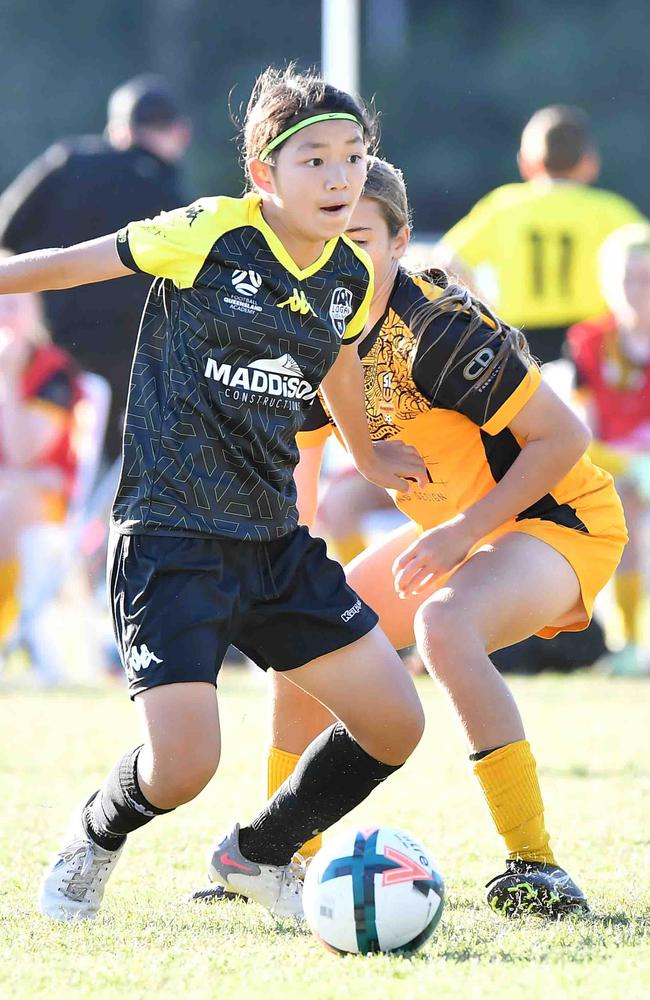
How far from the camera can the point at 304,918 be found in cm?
361

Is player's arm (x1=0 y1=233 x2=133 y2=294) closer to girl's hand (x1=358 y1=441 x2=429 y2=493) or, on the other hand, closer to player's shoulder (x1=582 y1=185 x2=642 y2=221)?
girl's hand (x1=358 y1=441 x2=429 y2=493)

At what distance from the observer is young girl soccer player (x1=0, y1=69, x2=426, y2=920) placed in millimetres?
3383

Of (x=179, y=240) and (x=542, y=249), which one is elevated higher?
(x=542, y=249)

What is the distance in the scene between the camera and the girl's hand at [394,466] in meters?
3.88

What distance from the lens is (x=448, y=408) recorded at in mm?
3848

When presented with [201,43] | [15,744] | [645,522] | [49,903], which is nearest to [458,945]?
[49,903]

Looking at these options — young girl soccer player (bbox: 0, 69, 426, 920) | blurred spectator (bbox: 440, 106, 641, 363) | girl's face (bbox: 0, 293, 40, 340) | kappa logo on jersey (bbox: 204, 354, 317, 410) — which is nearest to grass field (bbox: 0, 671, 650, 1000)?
young girl soccer player (bbox: 0, 69, 426, 920)

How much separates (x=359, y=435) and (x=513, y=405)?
0.36 m

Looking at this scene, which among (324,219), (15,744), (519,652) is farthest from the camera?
(519,652)

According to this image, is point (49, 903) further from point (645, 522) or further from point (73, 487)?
point (645, 522)

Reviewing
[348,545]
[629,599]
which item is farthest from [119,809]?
[629,599]

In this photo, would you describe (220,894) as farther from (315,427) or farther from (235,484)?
(315,427)

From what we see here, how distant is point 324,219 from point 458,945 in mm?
1492

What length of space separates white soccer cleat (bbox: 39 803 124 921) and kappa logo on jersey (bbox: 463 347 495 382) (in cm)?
130
